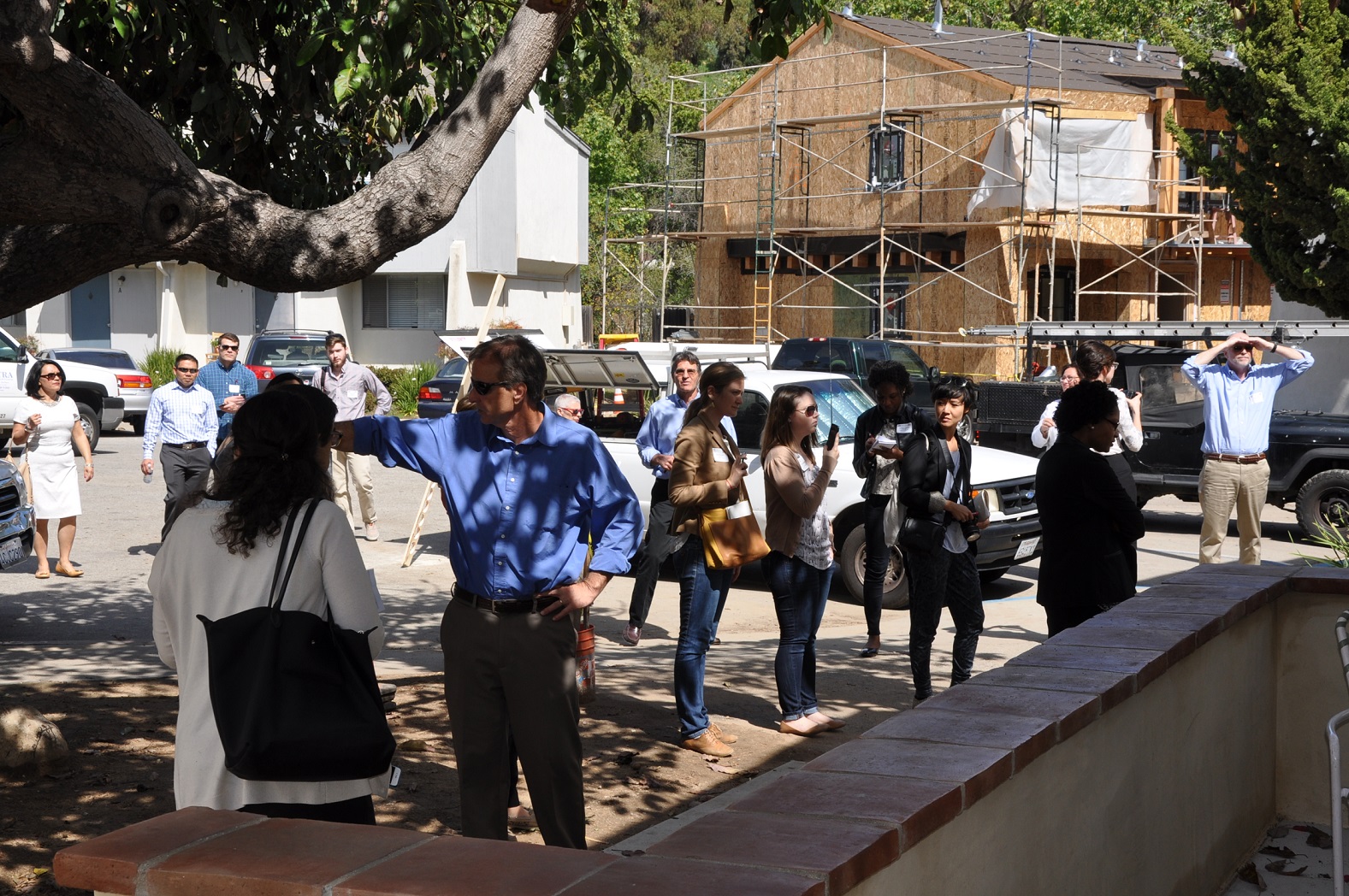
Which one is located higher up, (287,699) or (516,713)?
(287,699)

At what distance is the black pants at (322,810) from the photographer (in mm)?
3623

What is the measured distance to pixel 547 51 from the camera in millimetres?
6133

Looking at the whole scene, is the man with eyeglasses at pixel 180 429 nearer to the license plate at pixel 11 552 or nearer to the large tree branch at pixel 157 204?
the license plate at pixel 11 552

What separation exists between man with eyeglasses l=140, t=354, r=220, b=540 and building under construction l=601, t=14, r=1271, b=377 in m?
18.6

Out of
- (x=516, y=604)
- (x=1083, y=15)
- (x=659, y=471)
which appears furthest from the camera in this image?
(x=1083, y=15)

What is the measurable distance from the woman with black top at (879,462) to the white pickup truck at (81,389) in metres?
15.2

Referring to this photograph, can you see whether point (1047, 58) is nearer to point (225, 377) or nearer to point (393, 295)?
point (393, 295)

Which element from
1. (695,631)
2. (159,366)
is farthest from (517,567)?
(159,366)

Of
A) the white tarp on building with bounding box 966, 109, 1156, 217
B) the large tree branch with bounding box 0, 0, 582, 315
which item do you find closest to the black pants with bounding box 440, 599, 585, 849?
the large tree branch with bounding box 0, 0, 582, 315

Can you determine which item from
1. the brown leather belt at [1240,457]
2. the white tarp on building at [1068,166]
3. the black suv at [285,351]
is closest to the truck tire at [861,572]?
the brown leather belt at [1240,457]

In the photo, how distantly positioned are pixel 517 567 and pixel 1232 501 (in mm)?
7575

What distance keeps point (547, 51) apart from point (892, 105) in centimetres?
2764

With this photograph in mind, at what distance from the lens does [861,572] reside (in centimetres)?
1088

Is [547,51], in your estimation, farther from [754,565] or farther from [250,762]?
[754,565]
